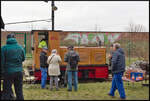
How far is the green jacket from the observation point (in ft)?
18.6

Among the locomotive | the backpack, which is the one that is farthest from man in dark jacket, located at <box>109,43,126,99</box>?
the locomotive

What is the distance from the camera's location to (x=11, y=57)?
18.8 feet

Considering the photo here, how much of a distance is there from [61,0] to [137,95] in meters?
6.89

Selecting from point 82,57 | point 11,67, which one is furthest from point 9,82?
point 82,57

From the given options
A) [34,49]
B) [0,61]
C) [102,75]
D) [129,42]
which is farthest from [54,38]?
[129,42]

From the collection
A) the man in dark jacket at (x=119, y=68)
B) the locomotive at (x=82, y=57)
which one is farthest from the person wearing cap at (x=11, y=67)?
the locomotive at (x=82, y=57)

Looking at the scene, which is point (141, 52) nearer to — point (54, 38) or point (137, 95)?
point (54, 38)

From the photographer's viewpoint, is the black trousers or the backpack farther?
the backpack

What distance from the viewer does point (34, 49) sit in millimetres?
10391

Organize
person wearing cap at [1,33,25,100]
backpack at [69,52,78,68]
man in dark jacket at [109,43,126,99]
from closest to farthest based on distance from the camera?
1. person wearing cap at [1,33,25,100]
2. man in dark jacket at [109,43,126,99]
3. backpack at [69,52,78,68]

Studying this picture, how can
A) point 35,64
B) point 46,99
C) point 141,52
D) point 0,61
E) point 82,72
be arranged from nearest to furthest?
point 0,61, point 46,99, point 35,64, point 82,72, point 141,52

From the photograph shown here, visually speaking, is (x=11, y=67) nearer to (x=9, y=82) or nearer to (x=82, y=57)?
(x=9, y=82)

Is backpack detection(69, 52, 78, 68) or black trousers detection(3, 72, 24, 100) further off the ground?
backpack detection(69, 52, 78, 68)

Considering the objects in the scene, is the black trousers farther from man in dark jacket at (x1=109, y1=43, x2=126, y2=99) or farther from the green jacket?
man in dark jacket at (x1=109, y1=43, x2=126, y2=99)
